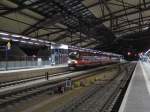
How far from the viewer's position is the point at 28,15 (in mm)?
31750

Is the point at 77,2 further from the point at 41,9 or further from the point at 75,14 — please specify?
the point at 41,9

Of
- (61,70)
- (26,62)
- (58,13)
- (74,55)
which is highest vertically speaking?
(58,13)

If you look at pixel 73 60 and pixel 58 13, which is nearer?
pixel 58 13

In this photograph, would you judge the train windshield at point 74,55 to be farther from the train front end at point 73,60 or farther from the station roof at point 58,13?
the station roof at point 58,13

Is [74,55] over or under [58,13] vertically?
under

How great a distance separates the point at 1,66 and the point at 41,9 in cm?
701

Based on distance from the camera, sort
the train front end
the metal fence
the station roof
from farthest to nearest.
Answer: the train front end < the metal fence < the station roof

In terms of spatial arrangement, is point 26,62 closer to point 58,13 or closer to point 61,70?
point 61,70

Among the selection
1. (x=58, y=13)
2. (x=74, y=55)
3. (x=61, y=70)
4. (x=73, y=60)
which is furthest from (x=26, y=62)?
(x=58, y=13)

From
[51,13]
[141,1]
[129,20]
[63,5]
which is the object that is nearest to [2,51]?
[51,13]

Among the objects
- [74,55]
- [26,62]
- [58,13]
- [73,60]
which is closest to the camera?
[58,13]

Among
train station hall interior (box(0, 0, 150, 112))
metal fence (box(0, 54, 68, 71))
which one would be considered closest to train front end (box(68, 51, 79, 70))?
train station hall interior (box(0, 0, 150, 112))

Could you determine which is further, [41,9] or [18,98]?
[41,9]

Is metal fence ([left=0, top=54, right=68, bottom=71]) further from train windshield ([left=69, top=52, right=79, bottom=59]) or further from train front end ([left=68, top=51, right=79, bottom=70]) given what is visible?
train windshield ([left=69, top=52, right=79, bottom=59])
